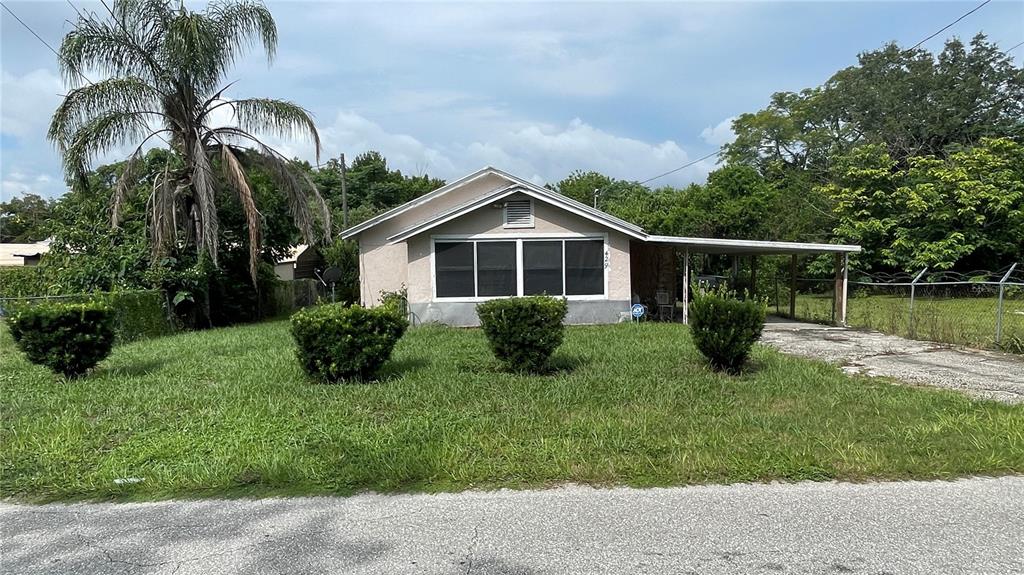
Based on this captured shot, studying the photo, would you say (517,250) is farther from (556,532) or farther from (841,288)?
(556,532)

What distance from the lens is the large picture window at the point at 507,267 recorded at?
536 inches

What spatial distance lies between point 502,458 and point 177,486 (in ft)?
7.75

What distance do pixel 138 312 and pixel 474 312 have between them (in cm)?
719

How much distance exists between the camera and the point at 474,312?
1351 cm

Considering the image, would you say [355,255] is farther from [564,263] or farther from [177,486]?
[177,486]

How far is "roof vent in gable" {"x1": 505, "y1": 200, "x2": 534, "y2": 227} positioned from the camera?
44.7 ft

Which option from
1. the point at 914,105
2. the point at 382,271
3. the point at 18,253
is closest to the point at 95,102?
the point at 382,271

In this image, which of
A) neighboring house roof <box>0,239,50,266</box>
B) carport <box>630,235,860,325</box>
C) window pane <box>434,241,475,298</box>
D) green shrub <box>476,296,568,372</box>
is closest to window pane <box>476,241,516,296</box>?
window pane <box>434,241,475,298</box>

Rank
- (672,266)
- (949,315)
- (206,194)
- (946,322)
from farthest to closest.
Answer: (672,266)
(206,194)
(949,315)
(946,322)

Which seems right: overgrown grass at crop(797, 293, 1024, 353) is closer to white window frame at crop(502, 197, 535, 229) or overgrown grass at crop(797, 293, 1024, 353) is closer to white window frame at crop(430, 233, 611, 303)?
white window frame at crop(430, 233, 611, 303)

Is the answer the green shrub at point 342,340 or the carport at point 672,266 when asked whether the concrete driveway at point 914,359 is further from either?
the green shrub at point 342,340

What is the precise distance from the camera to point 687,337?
11133 millimetres

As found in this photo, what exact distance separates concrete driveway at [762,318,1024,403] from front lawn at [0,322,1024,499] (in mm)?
820

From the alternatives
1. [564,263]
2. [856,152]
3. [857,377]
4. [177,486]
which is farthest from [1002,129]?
[177,486]
